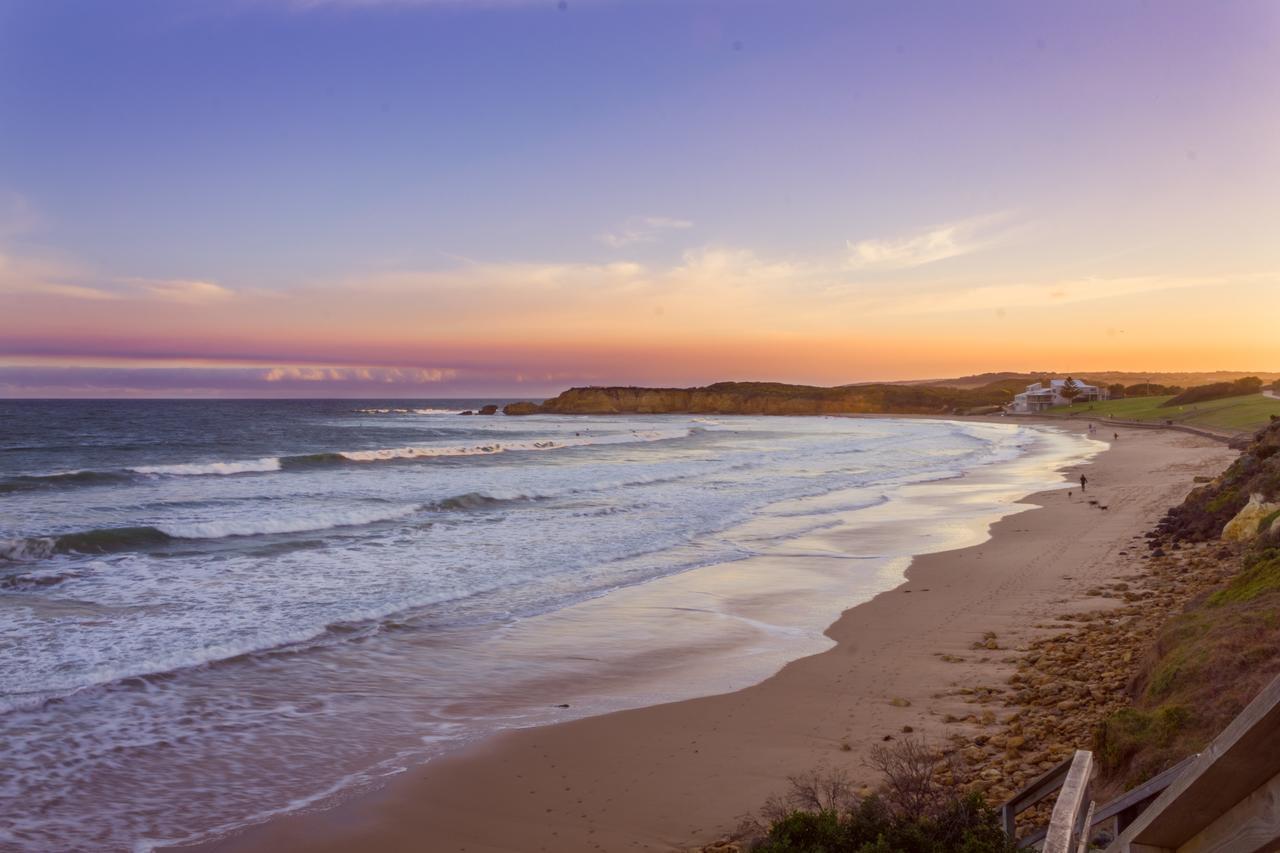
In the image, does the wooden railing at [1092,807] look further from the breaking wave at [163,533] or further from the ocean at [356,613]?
the breaking wave at [163,533]

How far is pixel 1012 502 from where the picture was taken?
27.6 metres

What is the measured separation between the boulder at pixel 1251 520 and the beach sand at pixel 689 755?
3.03 m

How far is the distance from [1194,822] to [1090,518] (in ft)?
76.4

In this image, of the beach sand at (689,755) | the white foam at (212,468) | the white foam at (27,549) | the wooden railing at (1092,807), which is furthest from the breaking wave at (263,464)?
the wooden railing at (1092,807)

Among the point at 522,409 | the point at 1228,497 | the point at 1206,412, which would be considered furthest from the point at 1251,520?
the point at 522,409

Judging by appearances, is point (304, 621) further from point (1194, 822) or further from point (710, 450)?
point (710, 450)

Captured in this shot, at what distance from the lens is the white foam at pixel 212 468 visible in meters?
39.1

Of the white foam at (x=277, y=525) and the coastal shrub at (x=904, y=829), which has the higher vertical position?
the coastal shrub at (x=904, y=829)

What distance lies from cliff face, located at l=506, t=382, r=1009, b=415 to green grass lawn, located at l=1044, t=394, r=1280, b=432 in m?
40.8

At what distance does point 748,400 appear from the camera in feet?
521

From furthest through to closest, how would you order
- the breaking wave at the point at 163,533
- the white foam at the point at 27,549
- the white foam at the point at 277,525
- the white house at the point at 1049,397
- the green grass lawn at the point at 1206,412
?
the white house at the point at 1049,397 → the green grass lawn at the point at 1206,412 → the white foam at the point at 277,525 → the breaking wave at the point at 163,533 → the white foam at the point at 27,549

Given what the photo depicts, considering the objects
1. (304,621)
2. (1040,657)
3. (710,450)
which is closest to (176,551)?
(304,621)

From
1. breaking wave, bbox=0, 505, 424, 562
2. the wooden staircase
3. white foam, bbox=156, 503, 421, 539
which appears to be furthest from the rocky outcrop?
the wooden staircase

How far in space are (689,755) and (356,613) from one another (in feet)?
24.8
